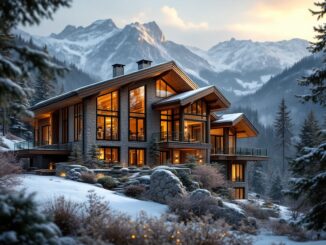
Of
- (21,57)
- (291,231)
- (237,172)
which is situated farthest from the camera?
(237,172)

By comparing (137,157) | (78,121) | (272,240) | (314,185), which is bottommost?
(272,240)

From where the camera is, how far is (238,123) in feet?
124

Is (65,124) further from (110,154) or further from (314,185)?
(314,185)

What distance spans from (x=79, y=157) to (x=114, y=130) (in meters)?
4.21

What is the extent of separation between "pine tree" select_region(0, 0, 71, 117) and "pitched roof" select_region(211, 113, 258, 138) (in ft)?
100

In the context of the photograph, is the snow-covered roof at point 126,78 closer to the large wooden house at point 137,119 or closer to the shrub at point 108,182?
the large wooden house at point 137,119

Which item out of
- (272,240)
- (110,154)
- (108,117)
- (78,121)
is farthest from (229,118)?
(272,240)

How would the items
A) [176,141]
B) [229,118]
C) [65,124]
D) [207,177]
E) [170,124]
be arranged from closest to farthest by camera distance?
[207,177], [176,141], [65,124], [170,124], [229,118]

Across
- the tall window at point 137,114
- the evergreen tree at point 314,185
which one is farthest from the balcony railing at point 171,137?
the evergreen tree at point 314,185

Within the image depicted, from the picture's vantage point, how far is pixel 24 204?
17.3 feet

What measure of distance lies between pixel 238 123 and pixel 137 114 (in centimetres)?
1031

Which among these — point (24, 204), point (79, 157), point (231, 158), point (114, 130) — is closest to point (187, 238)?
point (24, 204)

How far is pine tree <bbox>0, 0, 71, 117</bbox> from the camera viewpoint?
5.54m

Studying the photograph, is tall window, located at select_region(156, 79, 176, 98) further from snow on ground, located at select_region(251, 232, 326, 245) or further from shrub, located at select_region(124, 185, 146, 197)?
snow on ground, located at select_region(251, 232, 326, 245)
